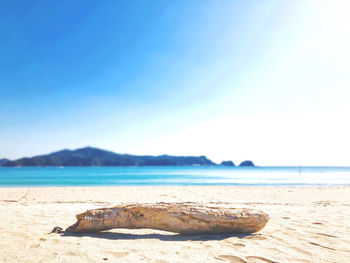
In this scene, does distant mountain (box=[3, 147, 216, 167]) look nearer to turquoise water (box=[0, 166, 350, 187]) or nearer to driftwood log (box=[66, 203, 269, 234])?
turquoise water (box=[0, 166, 350, 187])

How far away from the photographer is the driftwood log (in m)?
4.89

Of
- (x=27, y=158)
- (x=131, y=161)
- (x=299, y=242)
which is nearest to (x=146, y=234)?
(x=299, y=242)

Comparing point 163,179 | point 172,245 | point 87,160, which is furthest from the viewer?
point 87,160

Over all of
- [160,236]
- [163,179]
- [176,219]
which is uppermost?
[176,219]

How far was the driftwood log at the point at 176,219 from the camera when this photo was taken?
4.89 meters

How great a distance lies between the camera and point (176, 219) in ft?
16.2

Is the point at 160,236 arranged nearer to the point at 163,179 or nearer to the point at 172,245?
the point at 172,245

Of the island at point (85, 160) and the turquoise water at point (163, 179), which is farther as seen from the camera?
the island at point (85, 160)

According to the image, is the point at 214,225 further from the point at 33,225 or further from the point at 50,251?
the point at 33,225

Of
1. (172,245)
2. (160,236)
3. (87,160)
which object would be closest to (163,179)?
(160,236)

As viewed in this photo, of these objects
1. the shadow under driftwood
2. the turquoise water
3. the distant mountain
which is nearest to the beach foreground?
the shadow under driftwood

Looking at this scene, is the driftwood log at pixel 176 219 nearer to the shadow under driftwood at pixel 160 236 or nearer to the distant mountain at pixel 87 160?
the shadow under driftwood at pixel 160 236

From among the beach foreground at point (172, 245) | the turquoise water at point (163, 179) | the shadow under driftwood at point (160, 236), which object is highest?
the beach foreground at point (172, 245)

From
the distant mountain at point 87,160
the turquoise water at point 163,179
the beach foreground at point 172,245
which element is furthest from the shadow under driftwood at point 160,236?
the distant mountain at point 87,160
